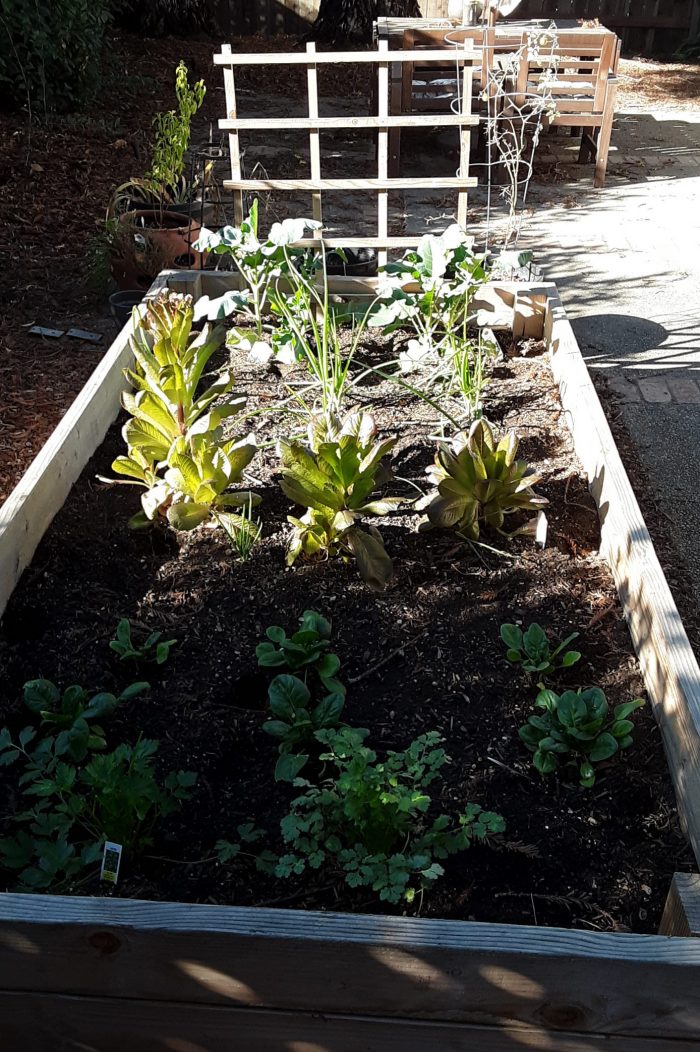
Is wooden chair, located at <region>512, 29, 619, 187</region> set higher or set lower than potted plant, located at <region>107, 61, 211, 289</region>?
higher

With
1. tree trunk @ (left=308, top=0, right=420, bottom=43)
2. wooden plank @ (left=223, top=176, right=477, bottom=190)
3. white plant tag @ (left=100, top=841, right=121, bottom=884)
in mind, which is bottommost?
white plant tag @ (left=100, top=841, right=121, bottom=884)

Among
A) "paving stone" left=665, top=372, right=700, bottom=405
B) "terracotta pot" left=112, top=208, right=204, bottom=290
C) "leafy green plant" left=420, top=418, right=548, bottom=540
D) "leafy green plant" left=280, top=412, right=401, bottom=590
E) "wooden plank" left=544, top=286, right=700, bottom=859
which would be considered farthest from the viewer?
"terracotta pot" left=112, top=208, right=204, bottom=290

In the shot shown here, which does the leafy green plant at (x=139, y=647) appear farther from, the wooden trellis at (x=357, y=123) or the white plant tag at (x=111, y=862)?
the wooden trellis at (x=357, y=123)

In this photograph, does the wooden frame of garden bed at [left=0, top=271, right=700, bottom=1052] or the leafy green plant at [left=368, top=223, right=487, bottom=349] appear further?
the leafy green plant at [left=368, top=223, right=487, bottom=349]

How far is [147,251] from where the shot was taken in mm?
4176

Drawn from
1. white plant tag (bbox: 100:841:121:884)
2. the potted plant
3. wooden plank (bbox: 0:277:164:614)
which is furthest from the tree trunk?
white plant tag (bbox: 100:841:121:884)

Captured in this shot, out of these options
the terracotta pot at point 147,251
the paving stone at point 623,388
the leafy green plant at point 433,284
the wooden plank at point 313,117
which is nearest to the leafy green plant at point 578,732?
the leafy green plant at point 433,284

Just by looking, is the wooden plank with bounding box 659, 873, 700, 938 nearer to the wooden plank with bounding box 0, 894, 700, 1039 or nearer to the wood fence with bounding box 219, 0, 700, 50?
the wooden plank with bounding box 0, 894, 700, 1039

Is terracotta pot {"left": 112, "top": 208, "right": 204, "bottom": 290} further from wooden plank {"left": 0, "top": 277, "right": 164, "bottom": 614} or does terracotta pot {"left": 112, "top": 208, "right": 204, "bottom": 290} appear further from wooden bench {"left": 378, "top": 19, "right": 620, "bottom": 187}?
wooden bench {"left": 378, "top": 19, "right": 620, "bottom": 187}

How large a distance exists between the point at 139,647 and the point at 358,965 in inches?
41.2

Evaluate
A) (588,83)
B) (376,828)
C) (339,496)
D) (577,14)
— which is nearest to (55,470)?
(339,496)

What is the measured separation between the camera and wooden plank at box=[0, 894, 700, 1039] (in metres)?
1.23

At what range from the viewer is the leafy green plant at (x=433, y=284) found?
3.30 meters

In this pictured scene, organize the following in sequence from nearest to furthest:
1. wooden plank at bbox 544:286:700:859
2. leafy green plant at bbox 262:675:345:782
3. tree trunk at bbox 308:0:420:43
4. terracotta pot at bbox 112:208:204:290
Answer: wooden plank at bbox 544:286:700:859 → leafy green plant at bbox 262:675:345:782 → terracotta pot at bbox 112:208:204:290 → tree trunk at bbox 308:0:420:43
